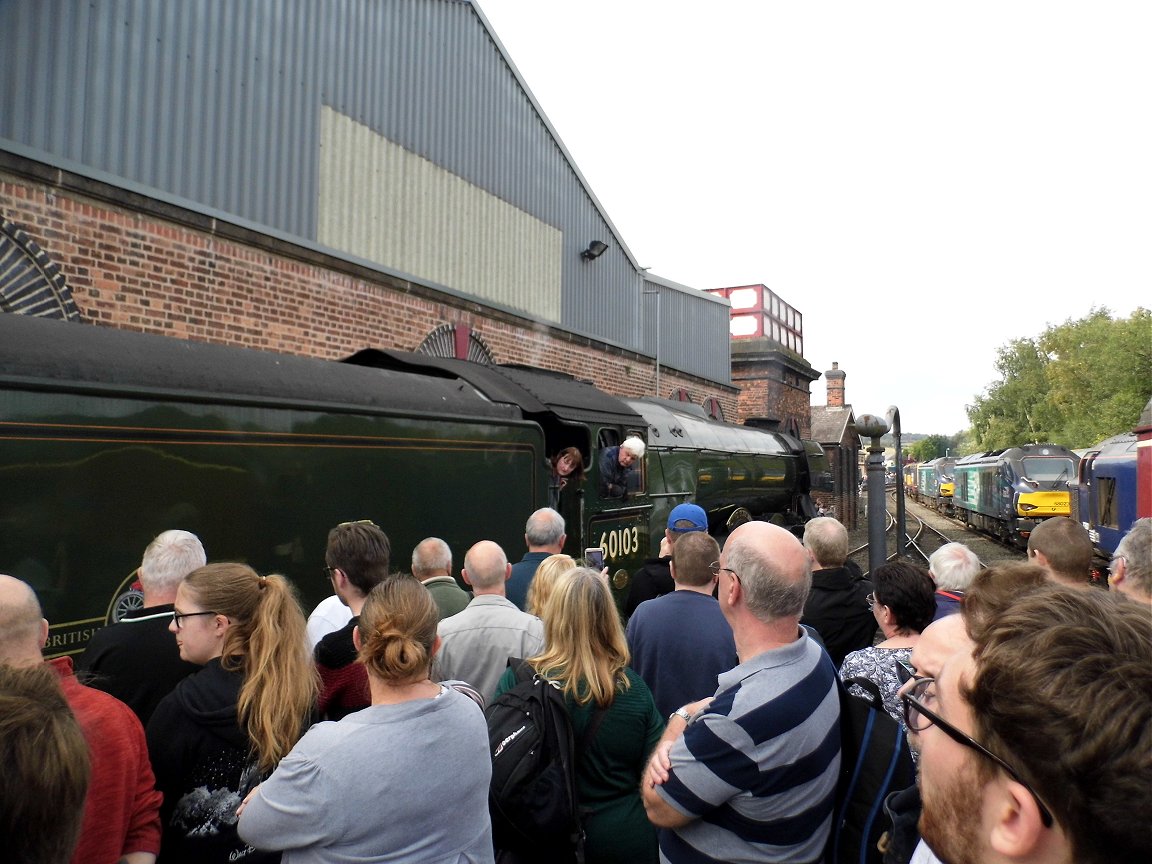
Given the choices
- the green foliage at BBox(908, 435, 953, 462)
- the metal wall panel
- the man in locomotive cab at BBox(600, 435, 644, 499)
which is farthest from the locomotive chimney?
the green foliage at BBox(908, 435, 953, 462)

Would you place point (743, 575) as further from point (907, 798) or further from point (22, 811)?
point (22, 811)

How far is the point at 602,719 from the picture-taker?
8.04 feet

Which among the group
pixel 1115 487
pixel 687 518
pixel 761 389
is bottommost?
pixel 687 518

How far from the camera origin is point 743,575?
216 cm

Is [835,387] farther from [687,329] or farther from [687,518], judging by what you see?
[687,518]

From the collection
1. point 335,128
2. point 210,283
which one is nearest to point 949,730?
point 210,283

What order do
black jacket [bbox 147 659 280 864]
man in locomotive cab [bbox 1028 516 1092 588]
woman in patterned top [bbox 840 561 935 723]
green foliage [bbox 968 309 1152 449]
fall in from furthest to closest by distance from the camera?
1. green foliage [bbox 968 309 1152 449]
2. man in locomotive cab [bbox 1028 516 1092 588]
3. woman in patterned top [bbox 840 561 935 723]
4. black jacket [bbox 147 659 280 864]

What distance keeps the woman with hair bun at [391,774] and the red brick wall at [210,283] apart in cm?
597

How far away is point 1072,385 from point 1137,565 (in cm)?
3715

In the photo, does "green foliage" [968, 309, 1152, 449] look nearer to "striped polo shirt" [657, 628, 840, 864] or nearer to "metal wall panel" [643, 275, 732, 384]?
"metal wall panel" [643, 275, 732, 384]

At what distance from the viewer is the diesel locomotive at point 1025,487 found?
19.3 metres

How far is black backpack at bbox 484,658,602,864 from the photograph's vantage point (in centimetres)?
229

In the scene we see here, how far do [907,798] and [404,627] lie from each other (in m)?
1.24

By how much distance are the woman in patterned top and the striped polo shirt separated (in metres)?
0.74
